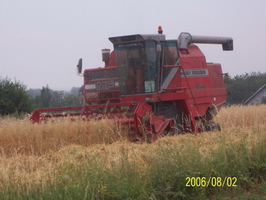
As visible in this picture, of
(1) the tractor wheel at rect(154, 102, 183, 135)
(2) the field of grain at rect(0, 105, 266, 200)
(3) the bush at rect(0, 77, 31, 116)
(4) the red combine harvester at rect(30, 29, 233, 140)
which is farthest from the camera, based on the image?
(3) the bush at rect(0, 77, 31, 116)

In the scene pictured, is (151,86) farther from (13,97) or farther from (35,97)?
(35,97)

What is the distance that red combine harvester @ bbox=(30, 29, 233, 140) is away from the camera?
1137cm

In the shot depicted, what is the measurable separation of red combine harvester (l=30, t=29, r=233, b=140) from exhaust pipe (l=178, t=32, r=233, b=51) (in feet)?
0.11

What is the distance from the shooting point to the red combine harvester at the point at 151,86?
37.3ft

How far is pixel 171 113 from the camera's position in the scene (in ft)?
40.4

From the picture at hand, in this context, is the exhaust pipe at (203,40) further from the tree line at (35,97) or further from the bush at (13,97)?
the bush at (13,97)

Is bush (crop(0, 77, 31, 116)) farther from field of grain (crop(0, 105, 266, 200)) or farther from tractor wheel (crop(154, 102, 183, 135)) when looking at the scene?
field of grain (crop(0, 105, 266, 200))

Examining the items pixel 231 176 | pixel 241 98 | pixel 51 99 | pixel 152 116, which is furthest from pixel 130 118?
pixel 241 98

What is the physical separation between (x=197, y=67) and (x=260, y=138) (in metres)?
5.87
